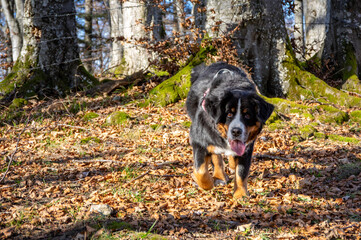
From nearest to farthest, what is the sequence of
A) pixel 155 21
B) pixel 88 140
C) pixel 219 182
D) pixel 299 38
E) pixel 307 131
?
1. pixel 219 182
2. pixel 88 140
3. pixel 307 131
4. pixel 299 38
5. pixel 155 21

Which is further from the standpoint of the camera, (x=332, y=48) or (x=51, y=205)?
(x=332, y=48)

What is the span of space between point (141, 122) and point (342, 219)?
5.08 meters

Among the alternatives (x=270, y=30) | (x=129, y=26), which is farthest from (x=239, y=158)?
(x=129, y=26)

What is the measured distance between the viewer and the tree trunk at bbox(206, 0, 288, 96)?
903 cm

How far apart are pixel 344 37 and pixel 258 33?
4460 mm

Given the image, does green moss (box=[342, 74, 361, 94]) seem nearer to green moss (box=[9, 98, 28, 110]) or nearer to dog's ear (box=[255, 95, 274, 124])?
dog's ear (box=[255, 95, 274, 124])

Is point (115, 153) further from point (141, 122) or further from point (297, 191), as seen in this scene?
point (297, 191)

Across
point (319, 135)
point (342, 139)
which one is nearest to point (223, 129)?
point (319, 135)

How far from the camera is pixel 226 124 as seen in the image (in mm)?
4219

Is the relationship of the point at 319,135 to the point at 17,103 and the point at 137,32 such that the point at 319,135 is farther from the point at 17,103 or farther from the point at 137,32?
the point at 17,103

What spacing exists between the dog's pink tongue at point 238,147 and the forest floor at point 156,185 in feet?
2.46

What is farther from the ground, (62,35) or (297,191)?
(62,35)

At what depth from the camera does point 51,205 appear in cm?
434

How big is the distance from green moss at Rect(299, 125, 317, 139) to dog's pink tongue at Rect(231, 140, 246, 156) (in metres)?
3.55
